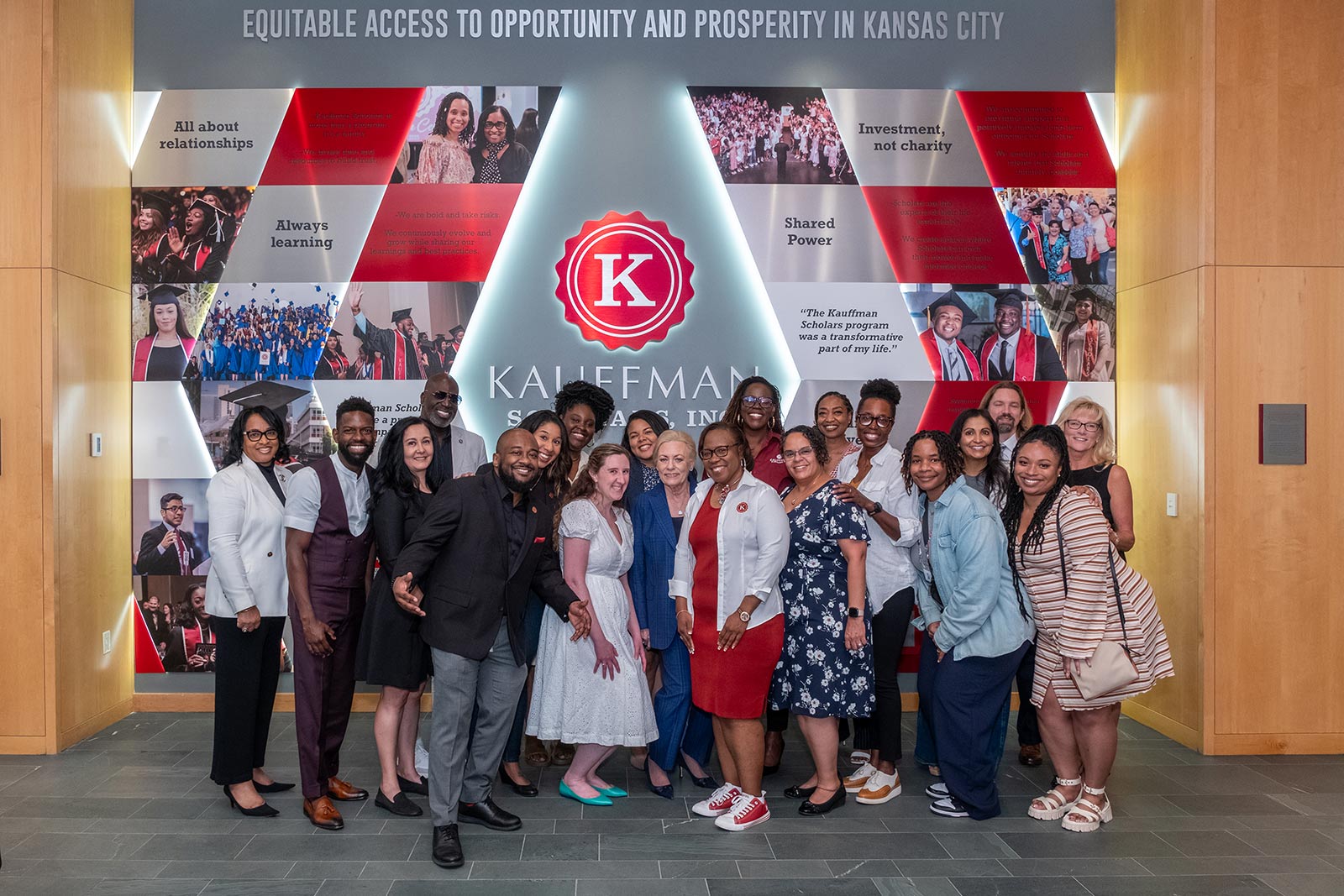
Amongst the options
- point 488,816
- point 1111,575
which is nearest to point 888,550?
point 1111,575

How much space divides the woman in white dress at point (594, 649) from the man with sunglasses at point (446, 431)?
2.49 feet

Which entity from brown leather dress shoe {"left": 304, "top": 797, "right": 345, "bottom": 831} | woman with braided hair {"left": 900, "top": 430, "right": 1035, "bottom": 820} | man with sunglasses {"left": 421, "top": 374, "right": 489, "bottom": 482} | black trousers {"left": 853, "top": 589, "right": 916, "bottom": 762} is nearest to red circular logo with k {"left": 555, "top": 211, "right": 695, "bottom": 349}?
man with sunglasses {"left": 421, "top": 374, "right": 489, "bottom": 482}

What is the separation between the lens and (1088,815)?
12.6 feet

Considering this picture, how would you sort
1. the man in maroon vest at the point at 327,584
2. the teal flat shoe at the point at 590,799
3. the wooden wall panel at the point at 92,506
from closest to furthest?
the man in maroon vest at the point at 327,584, the teal flat shoe at the point at 590,799, the wooden wall panel at the point at 92,506

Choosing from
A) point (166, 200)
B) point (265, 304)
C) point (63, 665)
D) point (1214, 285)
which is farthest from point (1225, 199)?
point (63, 665)

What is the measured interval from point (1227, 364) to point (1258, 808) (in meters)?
2.28

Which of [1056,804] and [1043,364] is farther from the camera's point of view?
[1043,364]

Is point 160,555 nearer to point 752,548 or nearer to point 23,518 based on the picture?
point 23,518

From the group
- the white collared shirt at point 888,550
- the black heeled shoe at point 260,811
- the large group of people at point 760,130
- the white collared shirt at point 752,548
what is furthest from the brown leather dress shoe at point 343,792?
the large group of people at point 760,130

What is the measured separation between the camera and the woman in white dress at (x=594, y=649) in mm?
3963

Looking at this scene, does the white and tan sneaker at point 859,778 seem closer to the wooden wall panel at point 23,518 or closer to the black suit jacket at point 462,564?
the black suit jacket at point 462,564

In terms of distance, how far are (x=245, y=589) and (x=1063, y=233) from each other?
5.19 meters

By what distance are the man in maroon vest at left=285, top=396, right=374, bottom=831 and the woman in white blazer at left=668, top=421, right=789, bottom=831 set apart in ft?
4.70

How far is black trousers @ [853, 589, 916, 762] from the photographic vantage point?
4.26 metres
